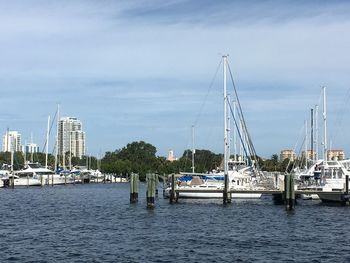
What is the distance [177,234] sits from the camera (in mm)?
46000

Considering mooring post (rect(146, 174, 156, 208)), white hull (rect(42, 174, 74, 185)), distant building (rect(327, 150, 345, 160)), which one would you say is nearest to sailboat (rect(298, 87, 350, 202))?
distant building (rect(327, 150, 345, 160))

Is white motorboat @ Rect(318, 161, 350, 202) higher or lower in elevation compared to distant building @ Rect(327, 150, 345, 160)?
lower

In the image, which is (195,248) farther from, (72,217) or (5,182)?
(5,182)

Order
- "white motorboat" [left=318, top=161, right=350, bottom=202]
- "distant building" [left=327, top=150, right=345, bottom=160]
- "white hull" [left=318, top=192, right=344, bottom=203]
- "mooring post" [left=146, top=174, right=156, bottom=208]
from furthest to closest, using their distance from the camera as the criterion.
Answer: "distant building" [left=327, top=150, right=345, bottom=160]
"white motorboat" [left=318, top=161, right=350, bottom=202]
"white hull" [left=318, top=192, right=344, bottom=203]
"mooring post" [left=146, top=174, right=156, bottom=208]

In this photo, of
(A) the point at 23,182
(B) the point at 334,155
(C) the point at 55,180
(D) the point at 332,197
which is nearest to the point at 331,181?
(D) the point at 332,197

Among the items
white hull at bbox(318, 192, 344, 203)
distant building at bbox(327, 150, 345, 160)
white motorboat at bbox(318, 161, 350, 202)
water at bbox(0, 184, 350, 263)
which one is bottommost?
water at bbox(0, 184, 350, 263)

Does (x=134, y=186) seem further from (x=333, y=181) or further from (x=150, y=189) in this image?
(x=333, y=181)

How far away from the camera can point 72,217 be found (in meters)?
59.8

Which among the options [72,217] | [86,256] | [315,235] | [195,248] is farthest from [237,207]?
[86,256]

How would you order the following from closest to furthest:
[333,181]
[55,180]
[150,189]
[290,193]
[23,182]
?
1. [290,193]
2. [150,189]
3. [333,181]
4. [23,182]
5. [55,180]

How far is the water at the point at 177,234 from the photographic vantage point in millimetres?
36281

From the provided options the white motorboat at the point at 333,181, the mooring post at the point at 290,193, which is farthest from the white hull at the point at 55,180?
the mooring post at the point at 290,193

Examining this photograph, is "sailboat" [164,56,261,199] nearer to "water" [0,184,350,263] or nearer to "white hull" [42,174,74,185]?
"water" [0,184,350,263]

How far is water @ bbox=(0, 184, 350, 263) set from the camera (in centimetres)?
3628
